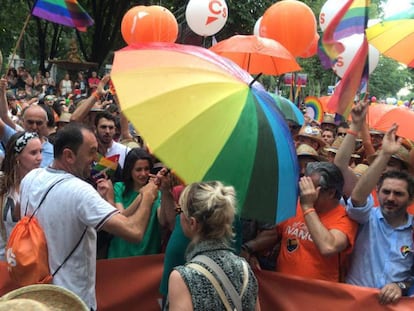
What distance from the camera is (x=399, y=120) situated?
16.7 ft

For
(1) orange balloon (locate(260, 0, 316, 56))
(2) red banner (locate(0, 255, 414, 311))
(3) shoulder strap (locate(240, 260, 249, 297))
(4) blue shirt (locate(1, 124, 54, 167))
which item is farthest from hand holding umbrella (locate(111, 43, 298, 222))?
(1) orange balloon (locate(260, 0, 316, 56))

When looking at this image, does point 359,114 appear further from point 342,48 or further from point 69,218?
point 69,218

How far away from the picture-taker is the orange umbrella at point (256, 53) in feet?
20.8

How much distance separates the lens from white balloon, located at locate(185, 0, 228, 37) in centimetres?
852

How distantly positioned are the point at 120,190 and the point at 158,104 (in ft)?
5.12

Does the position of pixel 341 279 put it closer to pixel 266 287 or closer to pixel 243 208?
pixel 266 287

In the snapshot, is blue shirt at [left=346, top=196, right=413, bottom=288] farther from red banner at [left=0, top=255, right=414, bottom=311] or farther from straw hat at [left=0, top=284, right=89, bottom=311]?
straw hat at [left=0, top=284, right=89, bottom=311]

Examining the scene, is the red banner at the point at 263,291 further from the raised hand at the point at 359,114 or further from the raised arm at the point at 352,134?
the raised hand at the point at 359,114

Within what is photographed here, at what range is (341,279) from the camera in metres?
3.57

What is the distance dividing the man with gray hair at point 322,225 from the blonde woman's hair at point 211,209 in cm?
92

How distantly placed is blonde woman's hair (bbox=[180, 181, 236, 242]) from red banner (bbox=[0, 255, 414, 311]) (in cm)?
127

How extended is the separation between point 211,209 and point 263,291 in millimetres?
1557

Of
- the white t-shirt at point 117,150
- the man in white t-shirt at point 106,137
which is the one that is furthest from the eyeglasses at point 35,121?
the white t-shirt at point 117,150

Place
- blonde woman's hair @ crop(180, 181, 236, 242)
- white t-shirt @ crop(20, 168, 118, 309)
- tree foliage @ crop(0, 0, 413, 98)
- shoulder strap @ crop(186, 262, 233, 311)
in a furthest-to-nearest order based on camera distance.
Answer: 1. tree foliage @ crop(0, 0, 413, 98)
2. white t-shirt @ crop(20, 168, 118, 309)
3. blonde woman's hair @ crop(180, 181, 236, 242)
4. shoulder strap @ crop(186, 262, 233, 311)
